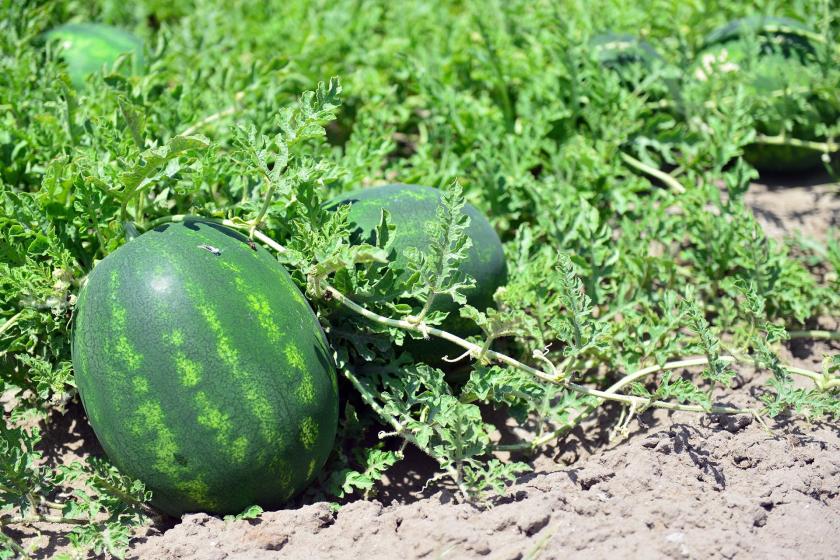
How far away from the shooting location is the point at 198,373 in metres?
2.76

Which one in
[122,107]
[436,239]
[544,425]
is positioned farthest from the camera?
→ [544,425]

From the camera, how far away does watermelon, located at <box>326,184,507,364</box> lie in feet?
10.9

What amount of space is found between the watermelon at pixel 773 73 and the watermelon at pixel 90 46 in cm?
299

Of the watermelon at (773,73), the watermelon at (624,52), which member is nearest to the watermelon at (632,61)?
the watermelon at (624,52)

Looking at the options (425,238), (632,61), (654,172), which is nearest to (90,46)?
(425,238)

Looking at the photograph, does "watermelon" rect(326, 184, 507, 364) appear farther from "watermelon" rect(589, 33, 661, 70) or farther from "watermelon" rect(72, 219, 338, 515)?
"watermelon" rect(589, 33, 661, 70)

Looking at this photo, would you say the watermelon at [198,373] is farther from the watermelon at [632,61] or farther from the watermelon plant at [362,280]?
the watermelon at [632,61]

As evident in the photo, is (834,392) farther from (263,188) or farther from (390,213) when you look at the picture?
(263,188)

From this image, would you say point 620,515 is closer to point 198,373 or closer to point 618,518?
point 618,518

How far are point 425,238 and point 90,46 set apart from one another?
2681mm

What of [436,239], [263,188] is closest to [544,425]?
Answer: [436,239]

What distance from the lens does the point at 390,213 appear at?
3.38 meters

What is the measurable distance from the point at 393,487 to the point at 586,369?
88cm

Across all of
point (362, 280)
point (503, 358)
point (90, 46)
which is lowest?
point (503, 358)
